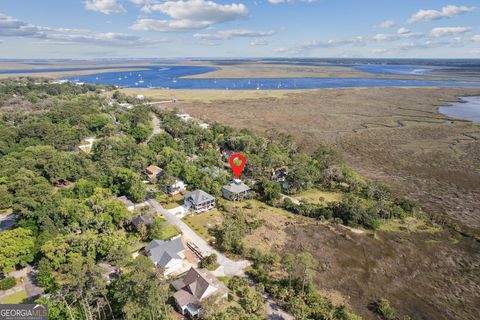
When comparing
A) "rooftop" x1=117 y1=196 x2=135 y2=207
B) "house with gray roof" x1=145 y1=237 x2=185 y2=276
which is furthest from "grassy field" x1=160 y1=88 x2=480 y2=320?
"rooftop" x1=117 y1=196 x2=135 y2=207

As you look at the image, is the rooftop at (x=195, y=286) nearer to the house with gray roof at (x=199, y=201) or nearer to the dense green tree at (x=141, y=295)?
the dense green tree at (x=141, y=295)

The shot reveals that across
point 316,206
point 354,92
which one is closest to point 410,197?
point 316,206

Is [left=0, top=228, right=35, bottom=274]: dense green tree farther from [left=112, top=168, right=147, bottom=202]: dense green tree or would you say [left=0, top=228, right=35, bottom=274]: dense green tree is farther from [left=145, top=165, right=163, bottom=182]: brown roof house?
[left=145, top=165, right=163, bottom=182]: brown roof house

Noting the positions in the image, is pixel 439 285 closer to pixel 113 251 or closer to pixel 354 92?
pixel 113 251

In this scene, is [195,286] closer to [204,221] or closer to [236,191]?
[204,221]

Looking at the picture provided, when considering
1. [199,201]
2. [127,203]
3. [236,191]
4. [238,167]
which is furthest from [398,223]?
[127,203]
